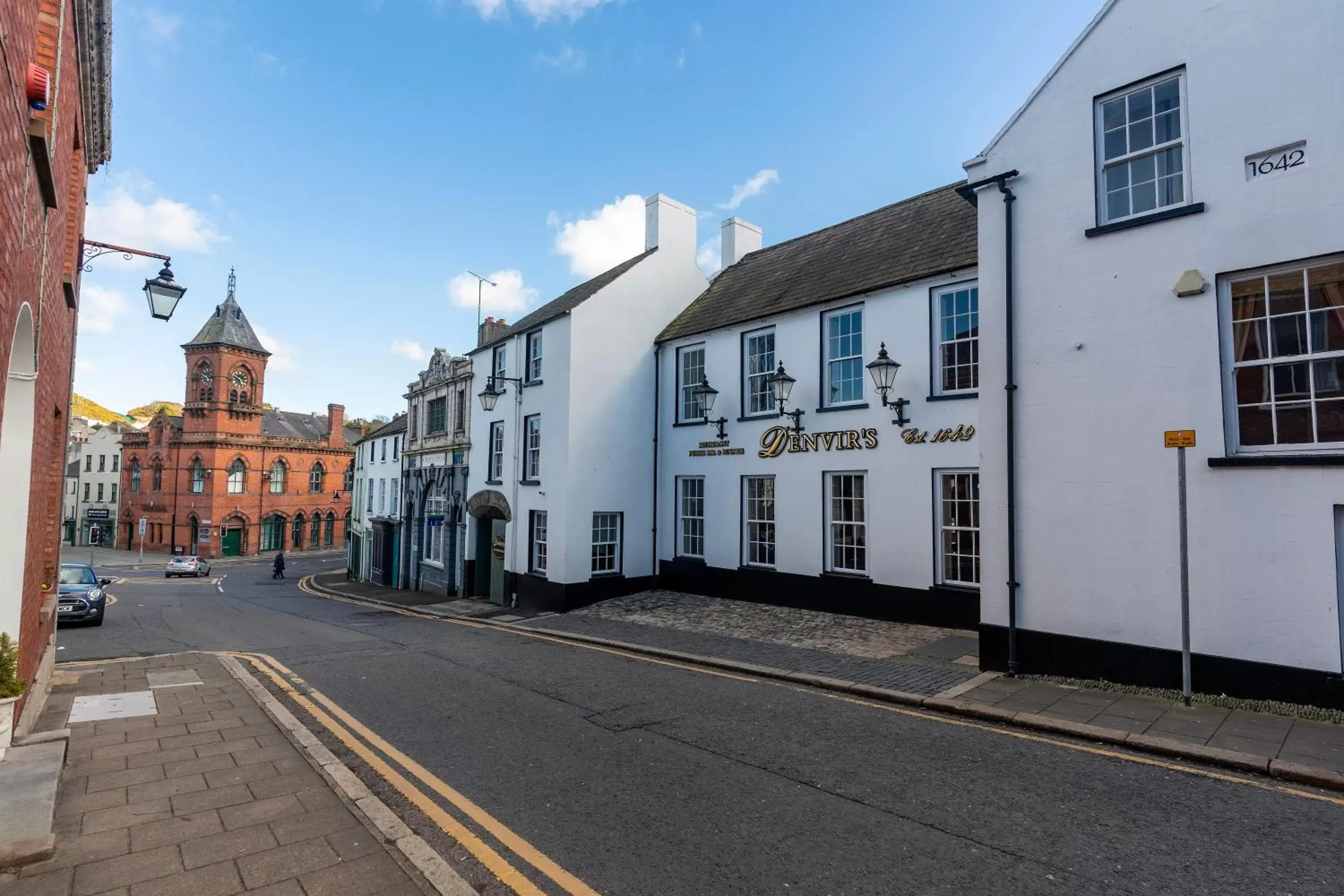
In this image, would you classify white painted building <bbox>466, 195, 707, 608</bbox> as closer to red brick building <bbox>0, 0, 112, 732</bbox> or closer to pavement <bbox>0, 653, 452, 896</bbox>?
red brick building <bbox>0, 0, 112, 732</bbox>

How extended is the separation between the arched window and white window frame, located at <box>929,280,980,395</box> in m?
61.6

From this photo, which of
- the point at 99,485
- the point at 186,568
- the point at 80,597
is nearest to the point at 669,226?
the point at 80,597

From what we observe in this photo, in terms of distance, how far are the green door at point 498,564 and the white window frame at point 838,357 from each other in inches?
464

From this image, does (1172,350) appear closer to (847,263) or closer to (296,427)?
(847,263)

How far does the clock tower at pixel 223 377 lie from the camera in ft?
187

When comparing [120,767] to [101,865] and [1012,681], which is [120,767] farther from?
[1012,681]

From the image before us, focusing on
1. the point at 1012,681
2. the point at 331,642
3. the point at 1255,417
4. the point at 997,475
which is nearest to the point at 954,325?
the point at 997,475

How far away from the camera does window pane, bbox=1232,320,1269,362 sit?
773cm

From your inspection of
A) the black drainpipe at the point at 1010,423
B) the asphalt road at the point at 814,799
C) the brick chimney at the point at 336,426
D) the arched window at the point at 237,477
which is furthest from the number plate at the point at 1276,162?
the brick chimney at the point at 336,426

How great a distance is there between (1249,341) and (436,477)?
1030 inches

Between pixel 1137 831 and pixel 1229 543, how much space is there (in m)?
4.42

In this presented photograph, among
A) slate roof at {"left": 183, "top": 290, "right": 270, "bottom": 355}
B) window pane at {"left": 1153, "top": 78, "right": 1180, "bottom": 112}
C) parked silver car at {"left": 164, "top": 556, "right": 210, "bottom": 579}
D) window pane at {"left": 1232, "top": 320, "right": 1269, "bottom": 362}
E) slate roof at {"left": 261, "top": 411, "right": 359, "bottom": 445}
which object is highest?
slate roof at {"left": 183, "top": 290, "right": 270, "bottom": 355}

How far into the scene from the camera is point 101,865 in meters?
4.18

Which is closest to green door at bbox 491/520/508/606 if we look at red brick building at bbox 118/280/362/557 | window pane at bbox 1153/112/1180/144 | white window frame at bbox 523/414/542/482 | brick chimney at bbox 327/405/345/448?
white window frame at bbox 523/414/542/482
